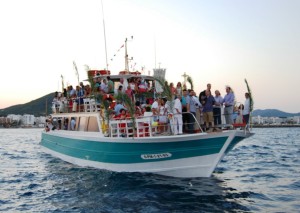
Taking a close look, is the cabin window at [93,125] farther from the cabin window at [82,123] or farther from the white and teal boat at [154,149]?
the cabin window at [82,123]

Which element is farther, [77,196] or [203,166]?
[203,166]

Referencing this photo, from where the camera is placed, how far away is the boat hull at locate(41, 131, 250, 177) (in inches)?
512

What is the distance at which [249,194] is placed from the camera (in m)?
12.5

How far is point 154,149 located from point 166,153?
0.49 meters

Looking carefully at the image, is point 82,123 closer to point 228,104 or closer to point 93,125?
point 93,125

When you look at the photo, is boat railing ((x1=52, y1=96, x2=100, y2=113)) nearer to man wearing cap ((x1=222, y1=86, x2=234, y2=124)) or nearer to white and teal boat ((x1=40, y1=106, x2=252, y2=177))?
white and teal boat ((x1=40, y1=106, x2=252, y2=177))

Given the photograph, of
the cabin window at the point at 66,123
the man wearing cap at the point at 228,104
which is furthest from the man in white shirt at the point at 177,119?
the cabin window at the point at 66,123

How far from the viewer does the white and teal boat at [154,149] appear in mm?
13016

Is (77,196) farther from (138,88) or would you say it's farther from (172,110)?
(138,88)

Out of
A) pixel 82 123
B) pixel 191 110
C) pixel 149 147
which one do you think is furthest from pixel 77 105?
pixel 191 110

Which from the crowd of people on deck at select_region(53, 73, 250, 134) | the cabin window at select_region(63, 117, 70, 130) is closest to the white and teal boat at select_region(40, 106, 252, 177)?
the crowd of people on deck at select_region(53, 73, 250, 134)

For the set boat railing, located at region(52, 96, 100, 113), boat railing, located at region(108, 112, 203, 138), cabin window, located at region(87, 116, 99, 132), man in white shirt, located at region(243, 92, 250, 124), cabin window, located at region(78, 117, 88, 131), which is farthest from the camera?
cabin window, located at region(78, 117, 88, 131)

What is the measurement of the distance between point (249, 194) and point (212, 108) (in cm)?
347

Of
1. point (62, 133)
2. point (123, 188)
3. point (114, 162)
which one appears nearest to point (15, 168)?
point (62, 133)
